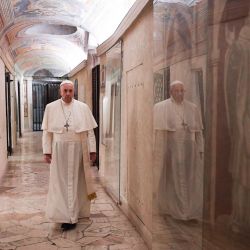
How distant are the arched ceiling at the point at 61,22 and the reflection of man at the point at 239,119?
3678 millimetres

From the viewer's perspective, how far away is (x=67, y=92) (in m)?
4.83

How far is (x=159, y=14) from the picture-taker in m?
3.25

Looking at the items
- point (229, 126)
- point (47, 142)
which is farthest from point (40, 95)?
point (229, 126)

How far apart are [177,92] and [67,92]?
2.43 m

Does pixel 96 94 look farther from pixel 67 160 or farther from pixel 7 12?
pixel 67 160

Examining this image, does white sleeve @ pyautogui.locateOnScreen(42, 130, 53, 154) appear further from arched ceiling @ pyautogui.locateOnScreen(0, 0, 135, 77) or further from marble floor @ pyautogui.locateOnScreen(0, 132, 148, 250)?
arched ceiling @ pyautogui.locateOnScreen(0, 0, 135, 77)

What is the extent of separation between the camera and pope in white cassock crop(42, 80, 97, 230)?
15.6 feet

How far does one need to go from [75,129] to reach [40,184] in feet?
9.85

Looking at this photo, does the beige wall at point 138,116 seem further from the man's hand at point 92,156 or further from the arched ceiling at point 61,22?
the arched ceiling at point 61,22

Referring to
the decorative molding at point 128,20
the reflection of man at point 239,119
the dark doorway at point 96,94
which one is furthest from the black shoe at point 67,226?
the dark doorway at point 96,94

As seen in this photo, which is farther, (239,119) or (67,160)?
(67,160)

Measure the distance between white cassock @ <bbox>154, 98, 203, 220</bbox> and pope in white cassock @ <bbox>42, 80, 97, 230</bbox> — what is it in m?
1.62

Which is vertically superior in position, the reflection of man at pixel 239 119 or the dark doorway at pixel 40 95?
the dark doorway at pixel 40 95

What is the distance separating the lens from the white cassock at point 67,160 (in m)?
4.74
